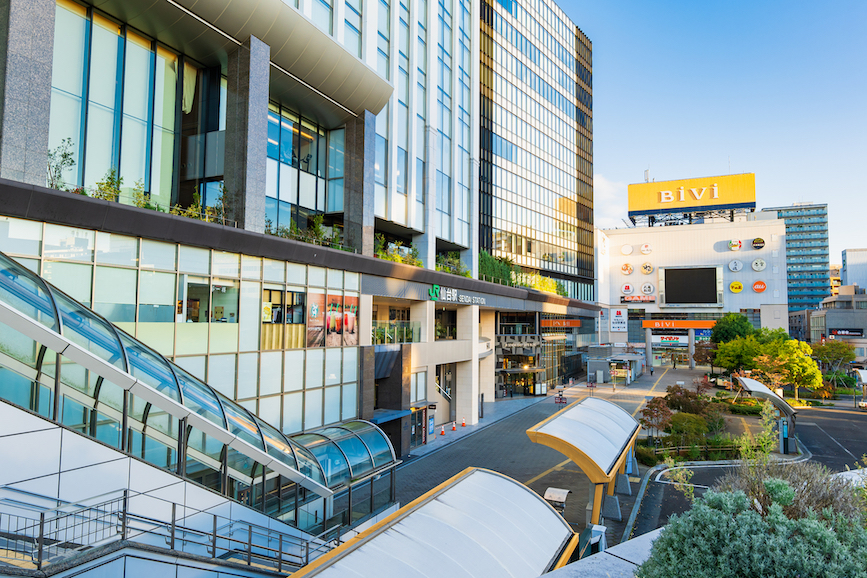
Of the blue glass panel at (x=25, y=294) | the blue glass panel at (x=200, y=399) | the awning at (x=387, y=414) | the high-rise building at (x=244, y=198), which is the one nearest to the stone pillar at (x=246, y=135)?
the high-rise building at (x=244, y=198)

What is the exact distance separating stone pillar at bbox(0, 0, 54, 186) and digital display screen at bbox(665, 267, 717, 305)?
80071 mm

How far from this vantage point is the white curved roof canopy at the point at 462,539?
8.09 meters

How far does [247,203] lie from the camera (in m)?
17.6

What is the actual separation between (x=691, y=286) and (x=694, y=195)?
53.0 ft

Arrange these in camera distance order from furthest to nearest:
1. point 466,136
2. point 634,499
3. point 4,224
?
point 466,136 → point 634,499 → point 4,224

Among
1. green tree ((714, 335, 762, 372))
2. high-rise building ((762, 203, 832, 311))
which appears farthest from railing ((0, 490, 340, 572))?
high-rise building ((762, 203, 832, 311))

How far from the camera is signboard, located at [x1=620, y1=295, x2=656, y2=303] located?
263 feet

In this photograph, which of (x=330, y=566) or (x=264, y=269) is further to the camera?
(x=264, y=269)

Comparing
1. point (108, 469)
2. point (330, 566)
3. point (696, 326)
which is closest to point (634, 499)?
point (330, 566)

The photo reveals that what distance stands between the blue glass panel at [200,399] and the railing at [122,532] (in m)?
1.84

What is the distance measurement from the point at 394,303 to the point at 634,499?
672 inches

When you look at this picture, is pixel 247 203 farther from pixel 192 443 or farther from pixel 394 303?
pixel 394 303

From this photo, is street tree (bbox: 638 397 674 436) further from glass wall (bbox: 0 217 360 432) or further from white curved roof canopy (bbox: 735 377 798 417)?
glass wall (bbox: 0 217 360 432)

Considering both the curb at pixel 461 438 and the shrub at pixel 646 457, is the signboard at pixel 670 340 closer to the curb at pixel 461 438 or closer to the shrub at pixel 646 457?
the curb at pixel 461 438
